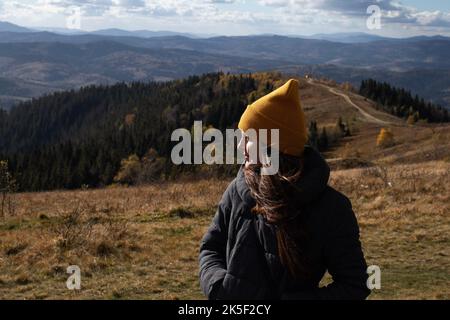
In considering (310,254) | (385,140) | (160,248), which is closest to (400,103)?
(385,140)

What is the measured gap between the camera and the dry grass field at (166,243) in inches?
383

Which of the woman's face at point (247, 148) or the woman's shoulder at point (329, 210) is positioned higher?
the woman's face at point (247, 148)

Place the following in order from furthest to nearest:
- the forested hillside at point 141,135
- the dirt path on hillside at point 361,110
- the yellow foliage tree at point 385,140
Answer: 1. the forested hillside at point 141,135
2. the dirt path on hillside at point 361,110
3. the yellow foliage tree at point 385,140

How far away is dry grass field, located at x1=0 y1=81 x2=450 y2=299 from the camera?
9.73 meters

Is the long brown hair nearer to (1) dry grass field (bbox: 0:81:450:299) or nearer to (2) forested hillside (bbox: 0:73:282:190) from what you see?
(1) dry grass field (bbox: 0:81:450:299)

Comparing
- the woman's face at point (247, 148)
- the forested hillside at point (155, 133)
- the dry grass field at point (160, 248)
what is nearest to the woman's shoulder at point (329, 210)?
the woman's face at point (247, 148)

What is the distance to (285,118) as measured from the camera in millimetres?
3547

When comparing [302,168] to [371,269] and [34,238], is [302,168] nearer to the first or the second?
[371,269]

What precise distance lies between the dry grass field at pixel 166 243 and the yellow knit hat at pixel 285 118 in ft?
20.3

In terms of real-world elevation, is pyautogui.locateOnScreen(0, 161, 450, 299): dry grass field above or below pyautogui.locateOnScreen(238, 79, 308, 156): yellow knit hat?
below

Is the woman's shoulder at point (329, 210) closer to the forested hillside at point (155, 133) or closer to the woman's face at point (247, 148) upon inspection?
the woman's face at point (247, 148)

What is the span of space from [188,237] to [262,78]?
135631 mm

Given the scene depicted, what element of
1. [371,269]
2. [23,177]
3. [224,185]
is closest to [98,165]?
[23,177]
